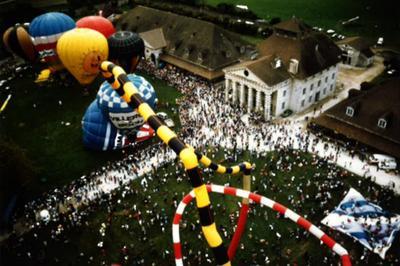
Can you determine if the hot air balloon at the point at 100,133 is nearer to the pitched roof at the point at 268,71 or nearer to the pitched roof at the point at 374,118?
the pitched roof at the point at 268,71

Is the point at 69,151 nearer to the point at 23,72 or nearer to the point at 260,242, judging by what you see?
the point at 260,242

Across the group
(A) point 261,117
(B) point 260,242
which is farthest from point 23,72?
(B) point 260,242

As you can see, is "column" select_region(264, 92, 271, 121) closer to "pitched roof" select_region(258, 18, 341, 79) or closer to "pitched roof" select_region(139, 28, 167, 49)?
"pitched roof" select_region(258, 18, 341, 79)

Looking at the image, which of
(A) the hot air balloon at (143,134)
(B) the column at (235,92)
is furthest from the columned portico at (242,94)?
(A) the hot air balloon at (143,134)

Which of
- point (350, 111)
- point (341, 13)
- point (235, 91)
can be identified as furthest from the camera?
point (341, 13)

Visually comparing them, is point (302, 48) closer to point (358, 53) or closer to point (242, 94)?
point (242, 94)

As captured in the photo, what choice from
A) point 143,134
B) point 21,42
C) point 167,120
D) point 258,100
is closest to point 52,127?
point 143,134

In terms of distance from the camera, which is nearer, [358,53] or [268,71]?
[268,71]
